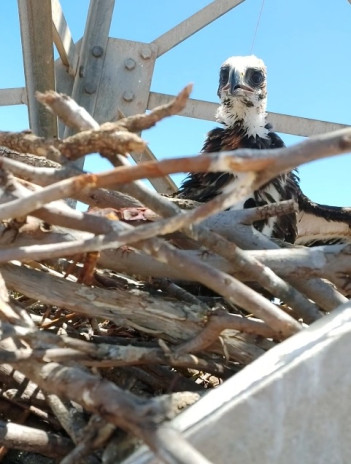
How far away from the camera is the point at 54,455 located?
0.92 metres

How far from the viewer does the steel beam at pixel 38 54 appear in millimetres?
2457

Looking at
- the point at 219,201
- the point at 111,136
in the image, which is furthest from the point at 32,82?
the point at 219,201

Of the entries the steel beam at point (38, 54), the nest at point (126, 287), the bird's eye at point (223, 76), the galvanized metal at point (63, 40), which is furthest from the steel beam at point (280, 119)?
the nest at point (126, 287)

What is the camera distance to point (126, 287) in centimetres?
112

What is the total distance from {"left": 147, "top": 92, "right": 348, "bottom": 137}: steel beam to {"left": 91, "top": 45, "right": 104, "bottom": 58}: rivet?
0.95 feet

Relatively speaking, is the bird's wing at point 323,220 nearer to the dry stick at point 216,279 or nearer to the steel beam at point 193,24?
the steel beam at point 193,24

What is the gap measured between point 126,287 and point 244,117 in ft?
5.55

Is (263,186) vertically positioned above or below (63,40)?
below

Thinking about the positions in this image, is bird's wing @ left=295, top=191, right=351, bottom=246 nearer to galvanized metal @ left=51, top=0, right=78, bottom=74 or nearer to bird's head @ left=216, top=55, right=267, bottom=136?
bird's head @ left=216, top=55, right=267, bottom=136

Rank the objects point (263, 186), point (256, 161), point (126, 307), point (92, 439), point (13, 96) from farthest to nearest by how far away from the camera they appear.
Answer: point (13, 96), point (263, 186), point (126, 307), point (92, 439), point (256, 161)

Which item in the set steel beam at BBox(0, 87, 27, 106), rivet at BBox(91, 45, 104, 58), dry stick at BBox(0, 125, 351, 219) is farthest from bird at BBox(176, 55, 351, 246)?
dry stick at BBox(0, 125, 351, 219)

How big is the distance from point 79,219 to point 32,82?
5.98 ft

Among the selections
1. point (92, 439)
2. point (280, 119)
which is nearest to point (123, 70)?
point (280, 119)

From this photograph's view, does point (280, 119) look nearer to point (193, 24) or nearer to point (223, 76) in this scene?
point (223, 76)
